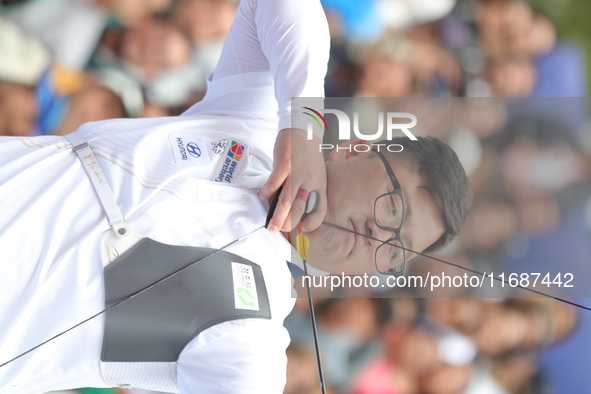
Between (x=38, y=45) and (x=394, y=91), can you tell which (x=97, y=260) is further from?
(x=38, y=45)

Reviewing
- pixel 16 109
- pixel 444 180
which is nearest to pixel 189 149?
pixel 444 180

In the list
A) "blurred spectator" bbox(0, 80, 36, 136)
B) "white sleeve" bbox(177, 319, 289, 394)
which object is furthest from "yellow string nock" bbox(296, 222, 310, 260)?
"blurred spectator" bbox(0, 80, 36, 136)

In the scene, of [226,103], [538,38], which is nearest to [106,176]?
[226,103]

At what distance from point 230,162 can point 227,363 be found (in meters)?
0.27

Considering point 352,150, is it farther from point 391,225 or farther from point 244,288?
point 244,288

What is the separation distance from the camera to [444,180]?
1.75 feet

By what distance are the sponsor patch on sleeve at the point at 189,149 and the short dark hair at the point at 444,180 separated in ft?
0.93

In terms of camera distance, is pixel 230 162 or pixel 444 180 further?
pixel 230 162

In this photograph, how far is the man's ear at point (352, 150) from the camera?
58 centimetres

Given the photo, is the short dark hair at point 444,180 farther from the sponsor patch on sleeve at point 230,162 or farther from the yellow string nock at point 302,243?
the sponsor patch on sleeve at point 230,162

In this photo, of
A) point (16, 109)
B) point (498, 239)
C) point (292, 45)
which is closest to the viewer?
point (498, 239)

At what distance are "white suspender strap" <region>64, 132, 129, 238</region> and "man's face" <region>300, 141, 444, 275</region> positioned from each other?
0.75 feet

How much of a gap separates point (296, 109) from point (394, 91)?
0.24 meters

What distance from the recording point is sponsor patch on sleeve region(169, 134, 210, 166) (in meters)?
0.68
